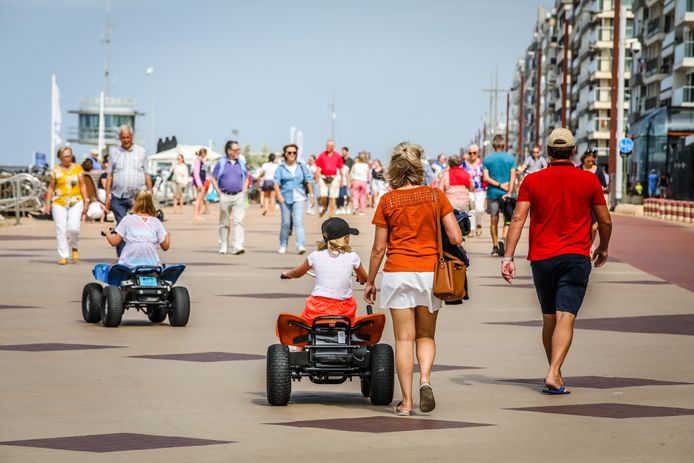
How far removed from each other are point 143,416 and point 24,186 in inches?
1284

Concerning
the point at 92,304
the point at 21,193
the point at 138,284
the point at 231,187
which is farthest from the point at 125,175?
the point at 21,193

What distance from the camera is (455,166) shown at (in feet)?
89.6

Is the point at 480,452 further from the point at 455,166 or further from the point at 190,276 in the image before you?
the point at 455,166

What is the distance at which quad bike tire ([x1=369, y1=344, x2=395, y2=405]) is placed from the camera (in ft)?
29.6

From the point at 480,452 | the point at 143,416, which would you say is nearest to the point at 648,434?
the point at 480,452

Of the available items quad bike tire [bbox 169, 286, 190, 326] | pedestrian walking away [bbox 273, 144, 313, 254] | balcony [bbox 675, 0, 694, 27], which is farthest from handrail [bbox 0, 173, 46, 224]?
balcony [bbox 675, 0, 694, 27]

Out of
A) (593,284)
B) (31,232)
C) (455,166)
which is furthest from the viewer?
(31,232)

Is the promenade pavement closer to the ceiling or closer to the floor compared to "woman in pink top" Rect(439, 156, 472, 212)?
closer to the floor

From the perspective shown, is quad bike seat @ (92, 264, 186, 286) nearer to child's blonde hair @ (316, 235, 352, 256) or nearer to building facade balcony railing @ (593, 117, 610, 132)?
child's blonde hair @ (316, 235, 352, 256)

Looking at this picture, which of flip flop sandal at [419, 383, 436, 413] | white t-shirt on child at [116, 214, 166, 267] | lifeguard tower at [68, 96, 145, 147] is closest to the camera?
flip flop sandal at [419, 383, 436, 413]

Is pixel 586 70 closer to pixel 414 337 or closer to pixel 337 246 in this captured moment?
pixel 337 246

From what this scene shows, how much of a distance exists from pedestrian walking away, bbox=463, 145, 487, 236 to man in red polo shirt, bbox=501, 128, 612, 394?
1790 centimetres

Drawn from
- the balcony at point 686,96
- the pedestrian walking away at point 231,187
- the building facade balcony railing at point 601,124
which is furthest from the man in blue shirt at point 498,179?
the building facade balcony railing at point 601,124

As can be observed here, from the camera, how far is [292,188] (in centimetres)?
2531
